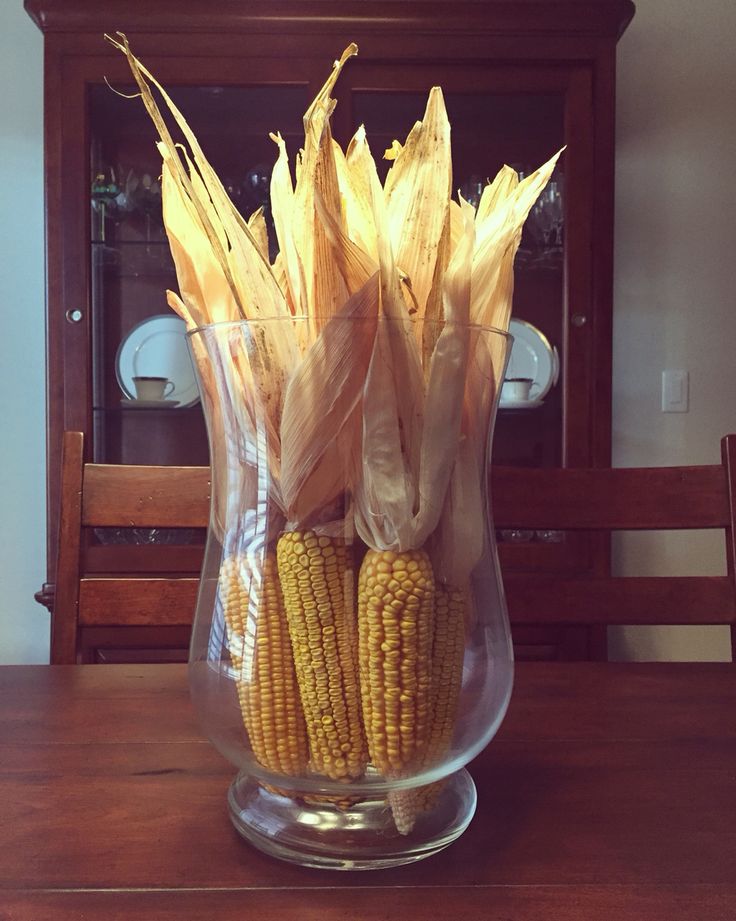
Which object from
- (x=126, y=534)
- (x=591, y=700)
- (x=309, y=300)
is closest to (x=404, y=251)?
(x=309, y=300)

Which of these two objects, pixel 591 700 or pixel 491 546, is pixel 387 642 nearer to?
pixel 491 546

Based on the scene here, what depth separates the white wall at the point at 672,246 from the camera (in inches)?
76.8

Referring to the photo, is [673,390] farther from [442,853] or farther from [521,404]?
[442,853]

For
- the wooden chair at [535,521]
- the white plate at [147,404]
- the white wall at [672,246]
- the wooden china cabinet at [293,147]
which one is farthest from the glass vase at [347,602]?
the white wall at [672,246]

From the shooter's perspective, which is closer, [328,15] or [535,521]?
[535,521]

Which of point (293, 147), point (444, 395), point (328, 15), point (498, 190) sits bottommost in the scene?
point (444, 395)

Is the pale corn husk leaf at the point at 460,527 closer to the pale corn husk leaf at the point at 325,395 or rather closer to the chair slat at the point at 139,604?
the pale corn husk leaf at the point at 325,395

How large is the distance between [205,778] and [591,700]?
1.01ft

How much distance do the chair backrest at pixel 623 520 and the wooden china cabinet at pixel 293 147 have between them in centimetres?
66

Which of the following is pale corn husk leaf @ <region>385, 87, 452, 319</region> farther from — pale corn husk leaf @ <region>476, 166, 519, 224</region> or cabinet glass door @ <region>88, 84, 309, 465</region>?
cabinet glass door @ <region>88, 84, 309, 465</region>

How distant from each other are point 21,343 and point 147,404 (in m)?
0.48

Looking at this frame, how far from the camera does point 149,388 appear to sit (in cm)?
175

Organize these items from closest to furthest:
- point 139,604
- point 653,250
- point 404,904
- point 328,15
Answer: point 404,904
point 139,604
point 328,15
point 653,250

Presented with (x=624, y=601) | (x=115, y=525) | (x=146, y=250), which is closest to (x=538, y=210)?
(x=146, y=250)
